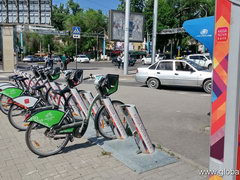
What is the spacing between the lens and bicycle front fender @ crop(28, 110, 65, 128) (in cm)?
380

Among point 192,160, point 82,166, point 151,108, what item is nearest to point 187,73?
point 151,108

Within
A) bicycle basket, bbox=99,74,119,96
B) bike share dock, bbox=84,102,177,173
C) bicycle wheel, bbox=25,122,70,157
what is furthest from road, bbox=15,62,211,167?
bicycle wheel, bbox=25,122,70,157

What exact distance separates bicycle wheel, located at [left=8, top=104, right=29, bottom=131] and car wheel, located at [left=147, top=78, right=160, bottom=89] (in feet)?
25.5

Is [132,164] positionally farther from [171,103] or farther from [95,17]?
[95,17]

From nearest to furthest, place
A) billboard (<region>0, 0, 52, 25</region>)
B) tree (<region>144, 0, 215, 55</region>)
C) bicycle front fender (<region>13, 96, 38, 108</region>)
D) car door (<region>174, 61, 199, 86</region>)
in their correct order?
bicycle front fender (<region>13, 96, 38, 108</region>)
car door (<region>174, 61, 199, 86</region>)
tree (<region>144, 0, 215, 55</region>)
billboard (<region>0, 0, 52, 25</region>)

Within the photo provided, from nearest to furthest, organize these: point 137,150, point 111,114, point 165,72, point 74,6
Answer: point 137,150 → point 111,114 → point 165,72 → point 74,6

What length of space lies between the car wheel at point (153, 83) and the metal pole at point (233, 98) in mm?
10123

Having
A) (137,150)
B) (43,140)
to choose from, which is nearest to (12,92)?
(43,140)

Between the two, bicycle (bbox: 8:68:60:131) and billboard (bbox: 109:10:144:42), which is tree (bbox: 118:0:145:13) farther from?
bicycle (bbox: 8:68:60:131)

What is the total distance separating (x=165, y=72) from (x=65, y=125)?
850cm

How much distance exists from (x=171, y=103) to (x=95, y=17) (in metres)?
56.0

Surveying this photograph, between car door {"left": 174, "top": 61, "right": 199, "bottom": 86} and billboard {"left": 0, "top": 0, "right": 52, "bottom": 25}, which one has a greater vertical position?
billboard {"left": 0, "top": 0, "right": 52, "bottom": 25}

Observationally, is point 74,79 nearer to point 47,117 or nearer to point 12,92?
point 47,117

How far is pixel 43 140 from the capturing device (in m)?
4.10
